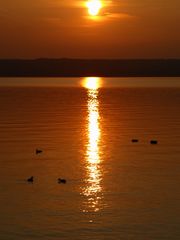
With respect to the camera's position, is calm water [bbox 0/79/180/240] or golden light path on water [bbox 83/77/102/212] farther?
golden light path on water [bbox 83/77/102/212]

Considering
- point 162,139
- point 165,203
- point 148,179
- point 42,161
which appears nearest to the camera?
point 165,203

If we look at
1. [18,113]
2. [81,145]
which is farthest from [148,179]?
[18,113]

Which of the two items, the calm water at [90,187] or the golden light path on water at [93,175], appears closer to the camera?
the calm water at [90,187]

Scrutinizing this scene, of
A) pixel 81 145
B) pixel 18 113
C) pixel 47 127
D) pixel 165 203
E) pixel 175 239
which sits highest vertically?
pixel 18 113

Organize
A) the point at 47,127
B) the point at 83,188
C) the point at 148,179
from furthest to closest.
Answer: the point at 47,127
the point at 148,179
the point at 83,188

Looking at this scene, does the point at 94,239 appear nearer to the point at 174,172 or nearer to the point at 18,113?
the point at 174,172

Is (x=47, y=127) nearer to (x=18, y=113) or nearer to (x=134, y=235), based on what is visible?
(x=18, y=113)

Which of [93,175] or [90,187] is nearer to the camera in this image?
[90,187]

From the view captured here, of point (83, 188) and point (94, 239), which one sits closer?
point (94, 239)

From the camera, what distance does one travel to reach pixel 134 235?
24.5 meters

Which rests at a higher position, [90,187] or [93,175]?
[93,175]

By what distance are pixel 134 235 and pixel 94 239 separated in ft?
5.15

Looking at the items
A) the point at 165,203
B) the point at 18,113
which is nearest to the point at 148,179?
the point at 165,203

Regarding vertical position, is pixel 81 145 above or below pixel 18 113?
below
